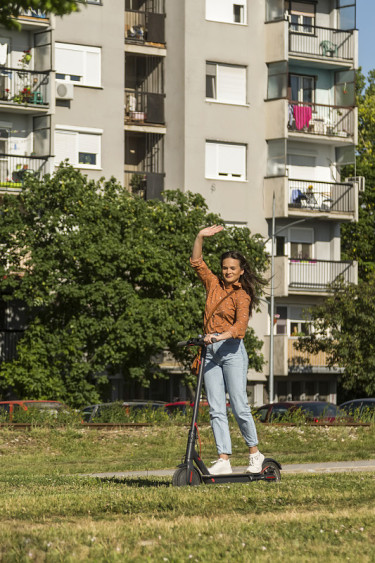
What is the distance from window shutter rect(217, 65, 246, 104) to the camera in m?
54.3

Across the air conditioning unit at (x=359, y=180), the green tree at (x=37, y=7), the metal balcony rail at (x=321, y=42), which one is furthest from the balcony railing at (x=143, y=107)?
the green tree at (x=37, y=7)

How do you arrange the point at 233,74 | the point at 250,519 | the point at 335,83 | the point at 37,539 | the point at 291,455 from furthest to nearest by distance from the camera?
1. the point at 335,83
2. the point at 233,74
3. the point at 291,455
4. the point at 250,519
5. the point at 37,539

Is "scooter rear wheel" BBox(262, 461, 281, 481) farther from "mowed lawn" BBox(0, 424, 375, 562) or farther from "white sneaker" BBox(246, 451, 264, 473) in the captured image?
"mowed lawn" BBox(0, 424, 375, 562)

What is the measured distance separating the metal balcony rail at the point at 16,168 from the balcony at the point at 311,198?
12226 millimetres

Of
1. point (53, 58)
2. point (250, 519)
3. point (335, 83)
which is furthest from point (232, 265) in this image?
point (335, 83)

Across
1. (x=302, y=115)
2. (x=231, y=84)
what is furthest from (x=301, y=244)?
(x=231, y=84)

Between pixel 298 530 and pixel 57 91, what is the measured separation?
42.7 metres

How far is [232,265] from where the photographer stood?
1136 centimetres

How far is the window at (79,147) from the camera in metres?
50.0

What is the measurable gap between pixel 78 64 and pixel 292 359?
15.5 m

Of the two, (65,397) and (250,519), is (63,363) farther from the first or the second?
(250,519)

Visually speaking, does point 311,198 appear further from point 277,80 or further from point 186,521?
point 186,521

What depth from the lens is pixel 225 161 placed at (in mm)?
54312

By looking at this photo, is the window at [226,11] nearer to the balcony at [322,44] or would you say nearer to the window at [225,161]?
the balcony at [322,44]
